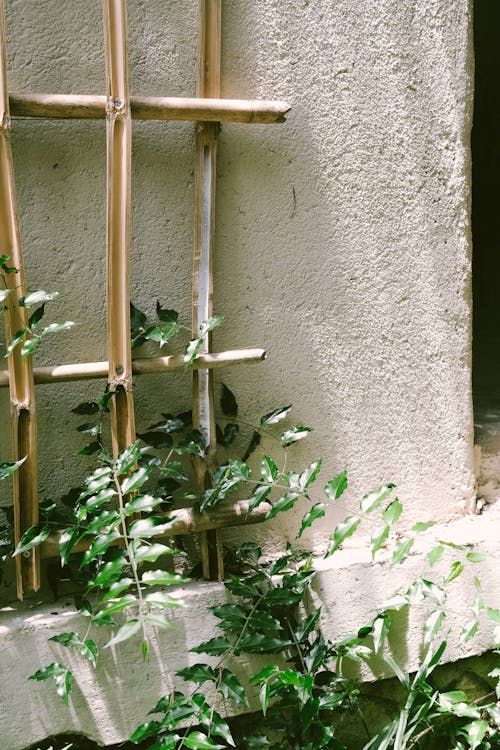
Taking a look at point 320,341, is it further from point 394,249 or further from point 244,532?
point 244,532

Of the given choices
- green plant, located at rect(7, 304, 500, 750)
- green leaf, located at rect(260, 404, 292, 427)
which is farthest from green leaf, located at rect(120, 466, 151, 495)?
green leaf, located at rect(260, 404, 292, 427)

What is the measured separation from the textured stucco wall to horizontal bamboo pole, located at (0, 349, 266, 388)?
0.09 metres

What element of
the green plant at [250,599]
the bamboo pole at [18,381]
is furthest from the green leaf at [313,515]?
the bamboo pole at [18,381]

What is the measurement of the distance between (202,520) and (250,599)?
0.69 ft

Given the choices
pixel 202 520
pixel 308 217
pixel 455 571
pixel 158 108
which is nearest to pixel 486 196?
pixel 308 217

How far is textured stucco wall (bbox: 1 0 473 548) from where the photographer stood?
1.41m

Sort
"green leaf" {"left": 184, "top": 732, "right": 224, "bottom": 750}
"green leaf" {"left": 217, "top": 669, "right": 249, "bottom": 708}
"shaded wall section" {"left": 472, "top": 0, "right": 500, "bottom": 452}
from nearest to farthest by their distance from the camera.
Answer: "green leaf" {"left": 184, "top": 732, "right": 224, "bottom": 750} < "green leaf" {"left": 217, "top": 669, "right": 249, "bottom": 708} < "shaded wall section" {"left": 472, "top": 0, "right": 500, "bottom": 452}

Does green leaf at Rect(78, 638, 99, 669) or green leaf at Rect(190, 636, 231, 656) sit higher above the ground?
green leaf at Rect(78, 638, 99, 669)

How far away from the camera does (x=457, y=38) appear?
1.63 metres

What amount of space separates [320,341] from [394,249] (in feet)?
0.94

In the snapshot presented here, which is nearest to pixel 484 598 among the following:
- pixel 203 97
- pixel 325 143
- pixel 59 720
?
pixel 59 720

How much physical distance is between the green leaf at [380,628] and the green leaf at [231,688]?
1.02 feet

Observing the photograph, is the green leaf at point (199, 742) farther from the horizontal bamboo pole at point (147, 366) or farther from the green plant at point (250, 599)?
the horizontal bamboo pole at point (147, 366)

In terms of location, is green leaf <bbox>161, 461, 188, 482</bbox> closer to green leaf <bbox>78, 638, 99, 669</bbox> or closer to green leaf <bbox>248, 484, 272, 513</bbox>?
green leaf <bbox>248, 484, 272, 513</bbox>
